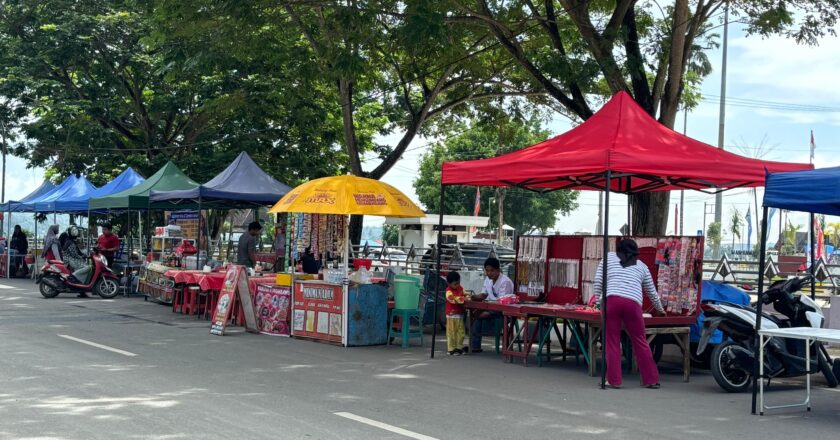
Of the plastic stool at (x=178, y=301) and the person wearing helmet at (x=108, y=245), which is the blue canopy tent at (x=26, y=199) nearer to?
the person wearing helmet at (x=108, y=245)

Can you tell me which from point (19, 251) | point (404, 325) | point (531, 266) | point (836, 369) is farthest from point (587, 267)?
point (19, 251)

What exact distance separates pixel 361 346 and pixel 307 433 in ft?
21.7

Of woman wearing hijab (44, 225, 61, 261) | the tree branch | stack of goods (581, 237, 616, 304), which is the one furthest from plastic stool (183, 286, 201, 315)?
the tree branch

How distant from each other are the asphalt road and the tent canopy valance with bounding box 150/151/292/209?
6148mm

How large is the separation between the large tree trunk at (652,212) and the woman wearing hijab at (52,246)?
1596 centimetres

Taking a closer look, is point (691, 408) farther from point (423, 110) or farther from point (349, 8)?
point (423, 110)

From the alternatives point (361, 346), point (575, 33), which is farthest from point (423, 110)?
point (361, 346)

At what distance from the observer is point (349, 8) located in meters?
17.0

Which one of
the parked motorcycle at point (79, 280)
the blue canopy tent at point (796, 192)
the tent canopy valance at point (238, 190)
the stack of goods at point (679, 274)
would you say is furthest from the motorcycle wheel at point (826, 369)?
the parked motorcycle at point (79, 280)

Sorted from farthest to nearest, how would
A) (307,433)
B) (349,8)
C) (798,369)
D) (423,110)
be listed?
(423,110) → (349,8) → (798,369) → (307,433)

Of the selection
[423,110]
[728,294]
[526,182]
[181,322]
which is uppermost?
[423,110]

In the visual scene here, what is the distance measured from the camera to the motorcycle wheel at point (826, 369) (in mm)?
10555

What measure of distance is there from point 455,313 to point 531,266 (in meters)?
1.56

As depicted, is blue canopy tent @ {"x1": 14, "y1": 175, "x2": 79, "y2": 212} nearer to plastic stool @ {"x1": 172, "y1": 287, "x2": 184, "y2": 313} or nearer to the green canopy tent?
the green canopy tent
